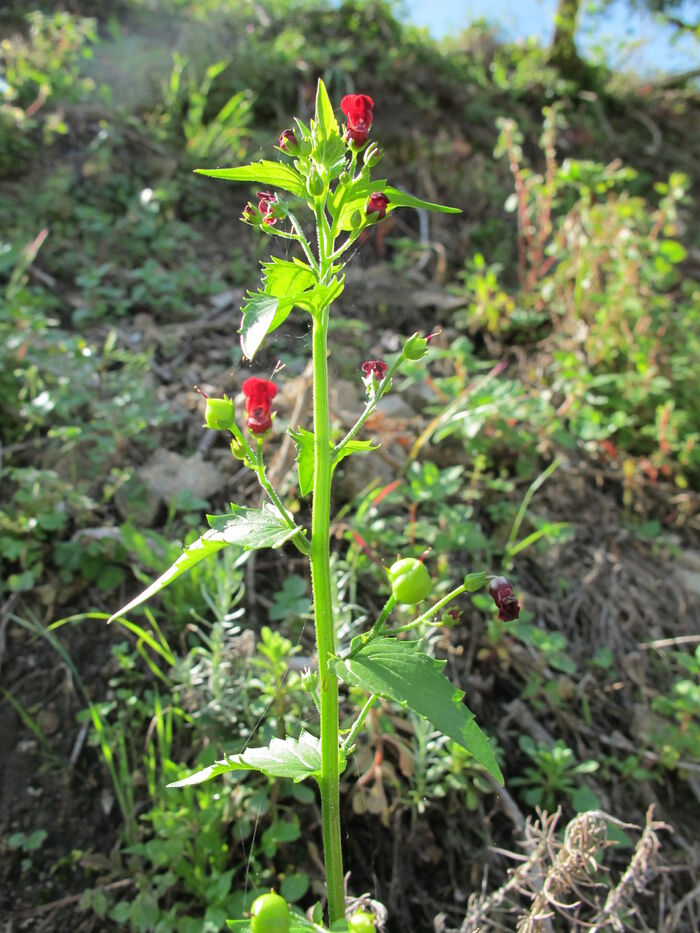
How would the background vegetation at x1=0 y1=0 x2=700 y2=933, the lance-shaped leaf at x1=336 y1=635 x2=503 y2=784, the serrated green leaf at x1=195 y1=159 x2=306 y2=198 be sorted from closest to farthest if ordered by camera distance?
the lance-shaped leaf at x1=336 y1=635 x2=503 y2=784 < the serrated green leaf at x1=195 y1=159 x2=306 y2=198 < the background vegetation at x1=0 y1=0 x2=700 y2=933

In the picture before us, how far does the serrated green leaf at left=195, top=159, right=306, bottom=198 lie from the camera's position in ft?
3.28

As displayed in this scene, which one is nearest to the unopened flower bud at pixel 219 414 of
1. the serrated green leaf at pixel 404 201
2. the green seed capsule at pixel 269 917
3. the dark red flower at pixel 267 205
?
the dark red flower at pixel 267 205

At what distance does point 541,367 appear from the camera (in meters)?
3.14

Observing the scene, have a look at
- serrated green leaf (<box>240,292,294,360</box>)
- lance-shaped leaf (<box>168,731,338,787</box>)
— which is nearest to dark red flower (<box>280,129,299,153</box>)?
serrated green leaf (<box>240,292,294,360</box>)

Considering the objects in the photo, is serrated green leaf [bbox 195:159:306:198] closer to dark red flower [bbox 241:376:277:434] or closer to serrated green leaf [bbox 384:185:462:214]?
serrated green leaf [bbox 384:185:462:214]

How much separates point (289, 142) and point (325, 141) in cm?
5

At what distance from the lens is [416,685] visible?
3.10 feet

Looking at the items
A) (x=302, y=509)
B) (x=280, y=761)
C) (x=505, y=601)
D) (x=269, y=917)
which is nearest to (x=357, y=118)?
(x=505, y=601)

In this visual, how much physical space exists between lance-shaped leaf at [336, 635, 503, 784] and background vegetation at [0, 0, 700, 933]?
22.3 inches

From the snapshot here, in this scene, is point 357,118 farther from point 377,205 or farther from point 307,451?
point 307,451

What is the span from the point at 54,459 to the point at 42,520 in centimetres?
38

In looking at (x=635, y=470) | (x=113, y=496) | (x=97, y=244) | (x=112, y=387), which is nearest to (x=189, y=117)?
(x=97, y=244)

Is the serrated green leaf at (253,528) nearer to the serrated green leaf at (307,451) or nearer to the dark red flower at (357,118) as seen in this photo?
the serrated green leaf at (307,451)

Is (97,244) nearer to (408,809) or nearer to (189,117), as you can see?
(189,117)
